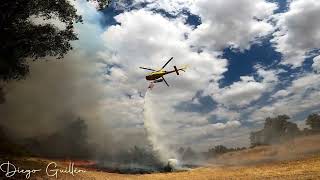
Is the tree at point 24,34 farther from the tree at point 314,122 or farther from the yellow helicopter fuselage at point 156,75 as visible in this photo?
the tree at point 314,122

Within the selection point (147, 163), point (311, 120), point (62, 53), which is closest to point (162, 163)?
point (147, 163)

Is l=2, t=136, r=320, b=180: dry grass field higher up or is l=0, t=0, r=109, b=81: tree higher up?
l=0, t=0, r=109, b=81: tree

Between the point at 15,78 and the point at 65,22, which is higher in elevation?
the point at 65,22

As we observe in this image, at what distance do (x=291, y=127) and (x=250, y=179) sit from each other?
93.8 meters

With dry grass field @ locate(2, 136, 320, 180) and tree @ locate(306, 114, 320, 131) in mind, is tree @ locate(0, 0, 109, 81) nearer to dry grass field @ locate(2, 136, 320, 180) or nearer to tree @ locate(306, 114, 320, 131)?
dry grass field @ locate(2, 136, 320, 180)

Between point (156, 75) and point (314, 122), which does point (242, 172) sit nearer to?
point (156, 75)

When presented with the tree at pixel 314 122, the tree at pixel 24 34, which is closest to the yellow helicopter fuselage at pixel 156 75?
the tree at pixel 24 34

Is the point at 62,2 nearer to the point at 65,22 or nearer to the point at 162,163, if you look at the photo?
the point at 65,22

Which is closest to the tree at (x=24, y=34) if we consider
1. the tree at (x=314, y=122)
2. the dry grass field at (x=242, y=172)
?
the dry grass field at (x=242, y=172)

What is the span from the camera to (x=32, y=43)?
41094 millimetres

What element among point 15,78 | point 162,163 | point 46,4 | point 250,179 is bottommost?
point 250,179

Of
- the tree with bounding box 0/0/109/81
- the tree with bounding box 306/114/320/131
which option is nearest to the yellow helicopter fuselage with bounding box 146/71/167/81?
the tree with bounding box 0/0/109/81

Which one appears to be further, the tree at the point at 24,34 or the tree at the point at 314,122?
the tree at the point at 314,122

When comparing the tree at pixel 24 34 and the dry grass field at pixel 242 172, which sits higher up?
the tree at pixel 24 34
